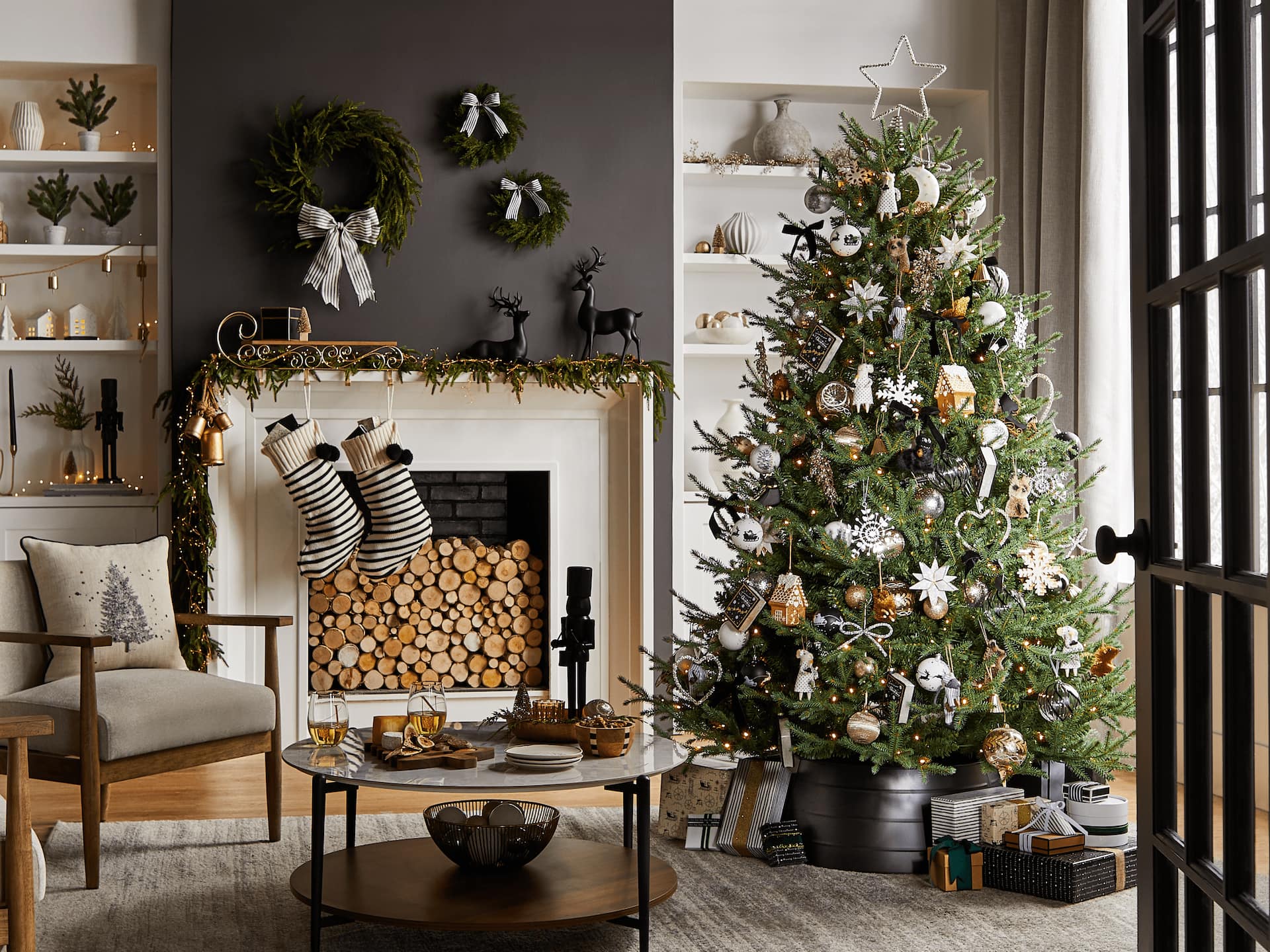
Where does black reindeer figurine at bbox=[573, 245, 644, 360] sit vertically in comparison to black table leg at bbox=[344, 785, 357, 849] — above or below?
above

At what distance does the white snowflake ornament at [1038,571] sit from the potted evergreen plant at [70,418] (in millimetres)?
3574

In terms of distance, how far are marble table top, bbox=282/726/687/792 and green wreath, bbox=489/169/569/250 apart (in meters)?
Result: 2.51

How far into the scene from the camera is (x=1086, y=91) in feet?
14.9

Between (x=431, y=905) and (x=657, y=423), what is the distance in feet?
8.74

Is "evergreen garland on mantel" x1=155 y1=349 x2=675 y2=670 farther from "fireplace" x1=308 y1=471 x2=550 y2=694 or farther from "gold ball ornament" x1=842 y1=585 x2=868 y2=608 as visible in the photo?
"gold ball ornament" x1=842 y1=585 x2=868 y2=608

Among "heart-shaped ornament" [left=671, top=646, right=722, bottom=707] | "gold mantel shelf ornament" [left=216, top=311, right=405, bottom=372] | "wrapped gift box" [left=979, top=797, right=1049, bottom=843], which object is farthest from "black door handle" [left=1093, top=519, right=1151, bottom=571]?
"gold mantel shelf ornament" [left=216, top=311, right=405, bottom=372]

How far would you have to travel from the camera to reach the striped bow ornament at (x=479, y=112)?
187 inches

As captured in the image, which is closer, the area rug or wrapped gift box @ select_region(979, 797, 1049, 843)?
the area rug

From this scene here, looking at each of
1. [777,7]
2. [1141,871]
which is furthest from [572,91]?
[1141,871]

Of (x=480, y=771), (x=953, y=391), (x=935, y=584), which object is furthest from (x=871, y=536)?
(x=480, y=771)

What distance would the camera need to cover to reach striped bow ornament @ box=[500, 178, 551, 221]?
479 centimetres

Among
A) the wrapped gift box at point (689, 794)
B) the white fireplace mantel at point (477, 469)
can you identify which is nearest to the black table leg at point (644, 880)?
the wrapped gift box at point (689, 794)

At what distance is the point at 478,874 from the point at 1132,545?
1.55 meters

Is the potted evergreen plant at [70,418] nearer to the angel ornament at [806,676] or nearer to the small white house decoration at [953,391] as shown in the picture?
the angel ornament at [806,676]
